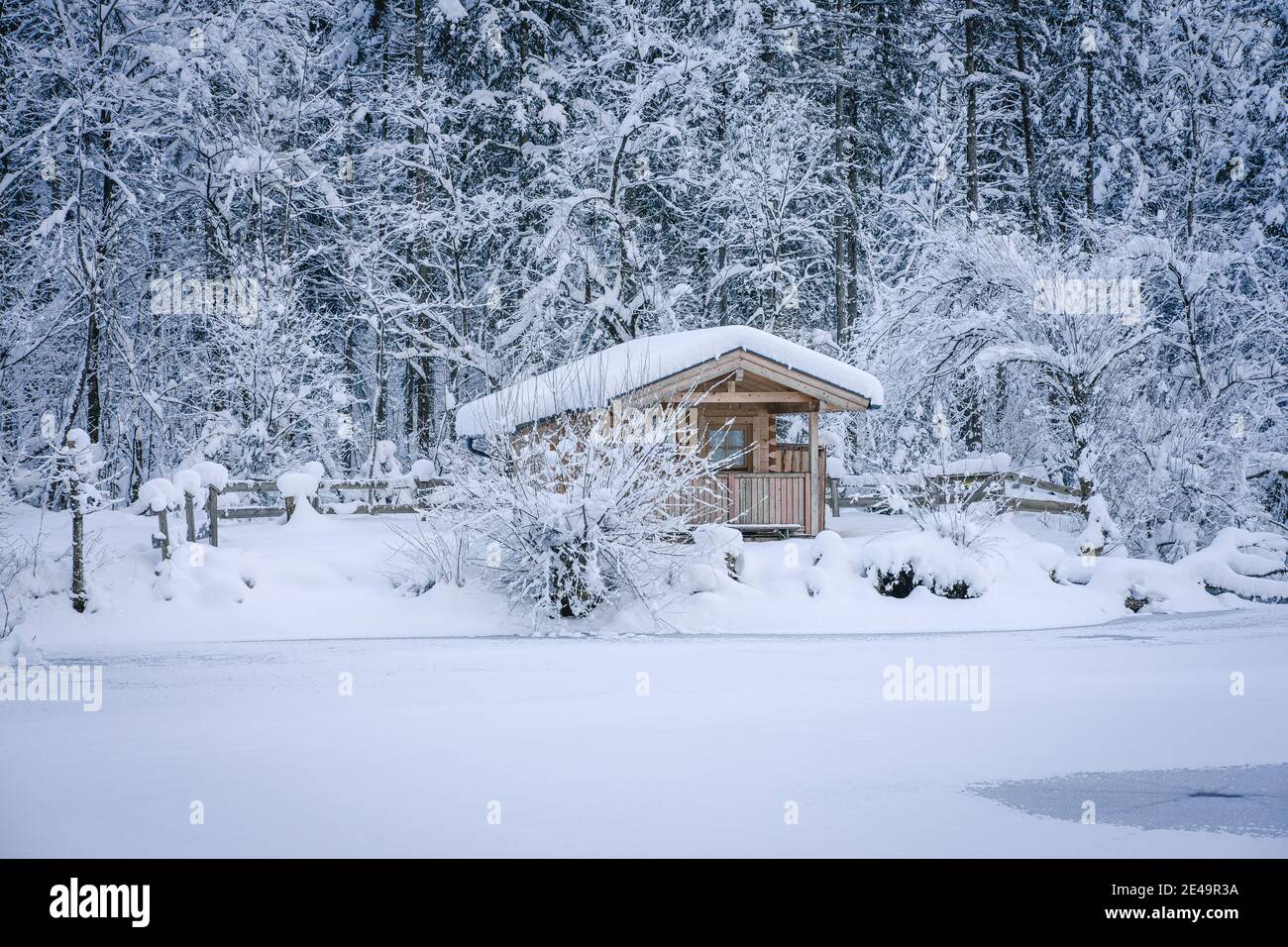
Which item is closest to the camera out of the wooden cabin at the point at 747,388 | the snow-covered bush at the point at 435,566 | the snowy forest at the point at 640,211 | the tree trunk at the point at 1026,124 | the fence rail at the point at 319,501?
the snow-covered bush at the point at 435,566

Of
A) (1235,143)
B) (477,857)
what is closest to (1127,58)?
(1235,143)

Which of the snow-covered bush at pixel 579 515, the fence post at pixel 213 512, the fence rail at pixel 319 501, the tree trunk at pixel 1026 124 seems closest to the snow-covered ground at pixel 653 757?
the snow-covered bush at pixel 579 515

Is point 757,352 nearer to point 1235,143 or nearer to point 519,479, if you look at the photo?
point 519,479

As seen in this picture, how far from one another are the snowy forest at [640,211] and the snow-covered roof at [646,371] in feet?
8.32

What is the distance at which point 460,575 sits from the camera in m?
14.9

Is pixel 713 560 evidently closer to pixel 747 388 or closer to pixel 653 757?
pixel 747 388

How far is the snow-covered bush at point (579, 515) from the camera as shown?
1377 cm

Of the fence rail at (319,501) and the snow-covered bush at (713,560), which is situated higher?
the fence rail at (319,501)

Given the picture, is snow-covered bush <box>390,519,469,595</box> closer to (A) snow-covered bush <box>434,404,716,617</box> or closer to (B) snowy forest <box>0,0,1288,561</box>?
(A) snow-covered bush <box>434,404,716,617</box>

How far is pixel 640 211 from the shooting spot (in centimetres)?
2911

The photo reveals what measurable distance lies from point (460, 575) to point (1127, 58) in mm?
23375

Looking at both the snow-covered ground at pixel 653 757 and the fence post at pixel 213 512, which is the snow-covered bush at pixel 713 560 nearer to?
the snow-covered ground at pixel 653 757

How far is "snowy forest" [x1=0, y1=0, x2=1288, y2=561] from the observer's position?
21.5 metres
